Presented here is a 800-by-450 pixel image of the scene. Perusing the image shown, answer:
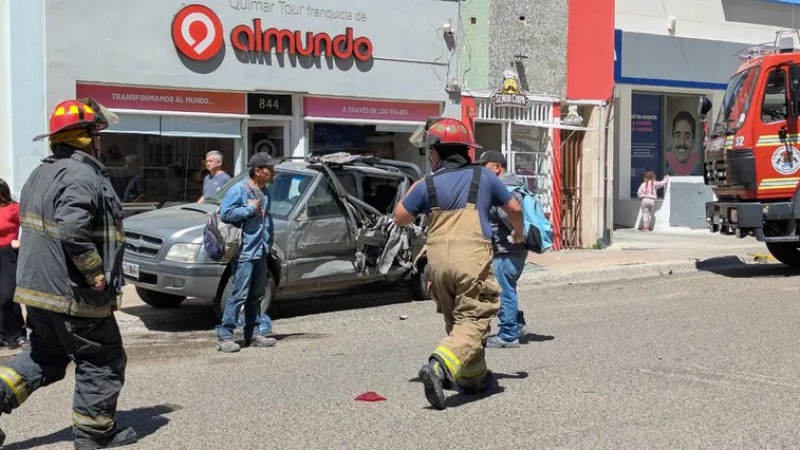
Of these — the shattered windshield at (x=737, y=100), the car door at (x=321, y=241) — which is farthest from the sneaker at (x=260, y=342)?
the shattered windshield at (x=737, y=100)

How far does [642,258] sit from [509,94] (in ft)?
12.2

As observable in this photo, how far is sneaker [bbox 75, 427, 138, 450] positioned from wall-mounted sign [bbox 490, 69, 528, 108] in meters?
12.8

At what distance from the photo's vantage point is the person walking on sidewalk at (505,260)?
857 centimetres

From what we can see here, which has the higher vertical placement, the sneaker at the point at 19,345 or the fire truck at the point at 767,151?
the fire truck at the point at 767,151

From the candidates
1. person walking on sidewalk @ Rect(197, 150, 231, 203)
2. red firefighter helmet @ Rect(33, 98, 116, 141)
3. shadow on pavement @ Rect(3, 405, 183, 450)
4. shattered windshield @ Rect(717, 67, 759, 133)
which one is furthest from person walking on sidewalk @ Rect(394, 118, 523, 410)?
shattered windshield @ Rect(717, 67, 759, 133)

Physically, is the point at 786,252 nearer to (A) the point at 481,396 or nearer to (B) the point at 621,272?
(B) the point at 621,272

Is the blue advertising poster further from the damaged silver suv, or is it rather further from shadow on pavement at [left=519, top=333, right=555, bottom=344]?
shadow on pavement at [left=519, top=333, right=555, bottom=344]

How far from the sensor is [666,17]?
22.9 m

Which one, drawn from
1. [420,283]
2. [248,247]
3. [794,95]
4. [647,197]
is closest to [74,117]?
[248,247]

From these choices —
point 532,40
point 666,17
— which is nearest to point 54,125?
point 532,40

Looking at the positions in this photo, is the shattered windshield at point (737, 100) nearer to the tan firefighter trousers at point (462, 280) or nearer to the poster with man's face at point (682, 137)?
the tan firefighter trousers at point (462, 280)

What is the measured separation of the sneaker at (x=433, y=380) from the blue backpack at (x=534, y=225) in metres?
2.52

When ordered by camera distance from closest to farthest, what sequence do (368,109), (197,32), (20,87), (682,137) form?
(20,87) → (197,32) → (368,109) → (682,137)

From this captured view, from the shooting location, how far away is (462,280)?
21.1ft
